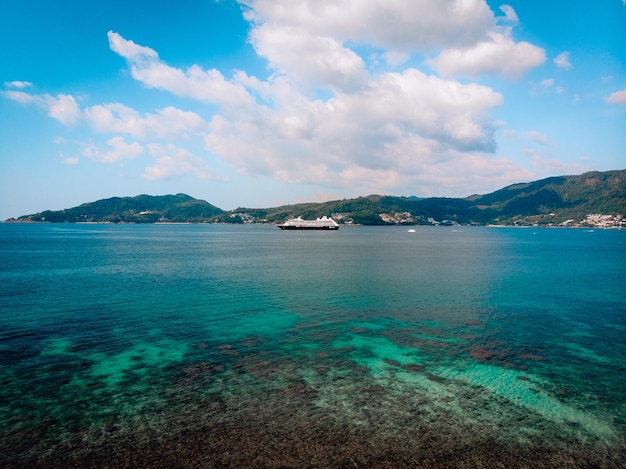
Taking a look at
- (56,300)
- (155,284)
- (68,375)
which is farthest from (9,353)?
(155,284)

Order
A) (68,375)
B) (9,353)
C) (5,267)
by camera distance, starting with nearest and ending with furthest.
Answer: (68,375) < (9,353) < (5,267)

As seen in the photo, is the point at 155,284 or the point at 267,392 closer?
the point at 267,392

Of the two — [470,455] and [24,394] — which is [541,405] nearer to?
[470,455]

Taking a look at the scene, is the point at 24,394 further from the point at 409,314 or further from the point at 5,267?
the point at 5,267

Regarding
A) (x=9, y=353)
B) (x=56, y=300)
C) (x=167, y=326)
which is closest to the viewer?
(x=9, y=353)

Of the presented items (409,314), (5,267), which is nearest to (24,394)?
(409,314)

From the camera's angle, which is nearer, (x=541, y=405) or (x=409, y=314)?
(x=541, y=405)
